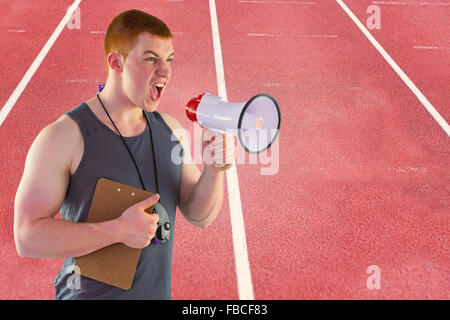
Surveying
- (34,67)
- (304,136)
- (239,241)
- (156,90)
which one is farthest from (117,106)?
(34,67)

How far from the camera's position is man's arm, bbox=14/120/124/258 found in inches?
58.3

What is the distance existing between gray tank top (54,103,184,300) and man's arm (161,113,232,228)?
0.19ft

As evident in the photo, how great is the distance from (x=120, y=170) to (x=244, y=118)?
1.84ft

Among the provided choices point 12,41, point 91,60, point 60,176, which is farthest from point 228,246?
point 12,41

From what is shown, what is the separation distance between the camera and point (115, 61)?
173 cm

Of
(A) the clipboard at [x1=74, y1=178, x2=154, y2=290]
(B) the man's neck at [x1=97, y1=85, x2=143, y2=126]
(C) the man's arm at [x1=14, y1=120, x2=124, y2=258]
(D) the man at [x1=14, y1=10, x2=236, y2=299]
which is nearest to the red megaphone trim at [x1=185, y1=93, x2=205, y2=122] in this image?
(D) the man at [x1=14, y1=10, x2=236, y2=299]

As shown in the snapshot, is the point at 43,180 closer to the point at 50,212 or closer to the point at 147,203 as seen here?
the point at 50,212

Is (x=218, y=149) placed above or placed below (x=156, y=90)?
below

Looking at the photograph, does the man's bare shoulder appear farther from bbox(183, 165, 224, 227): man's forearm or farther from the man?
bbox(183, 165, 224, 227): man's forearm

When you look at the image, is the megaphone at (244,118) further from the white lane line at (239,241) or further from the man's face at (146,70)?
the white lane line at (239,241)

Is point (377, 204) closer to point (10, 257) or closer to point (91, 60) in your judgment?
point (10, 257)

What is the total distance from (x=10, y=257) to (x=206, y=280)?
1.74 meters

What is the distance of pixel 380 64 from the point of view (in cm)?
683

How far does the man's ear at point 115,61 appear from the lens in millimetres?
1722
